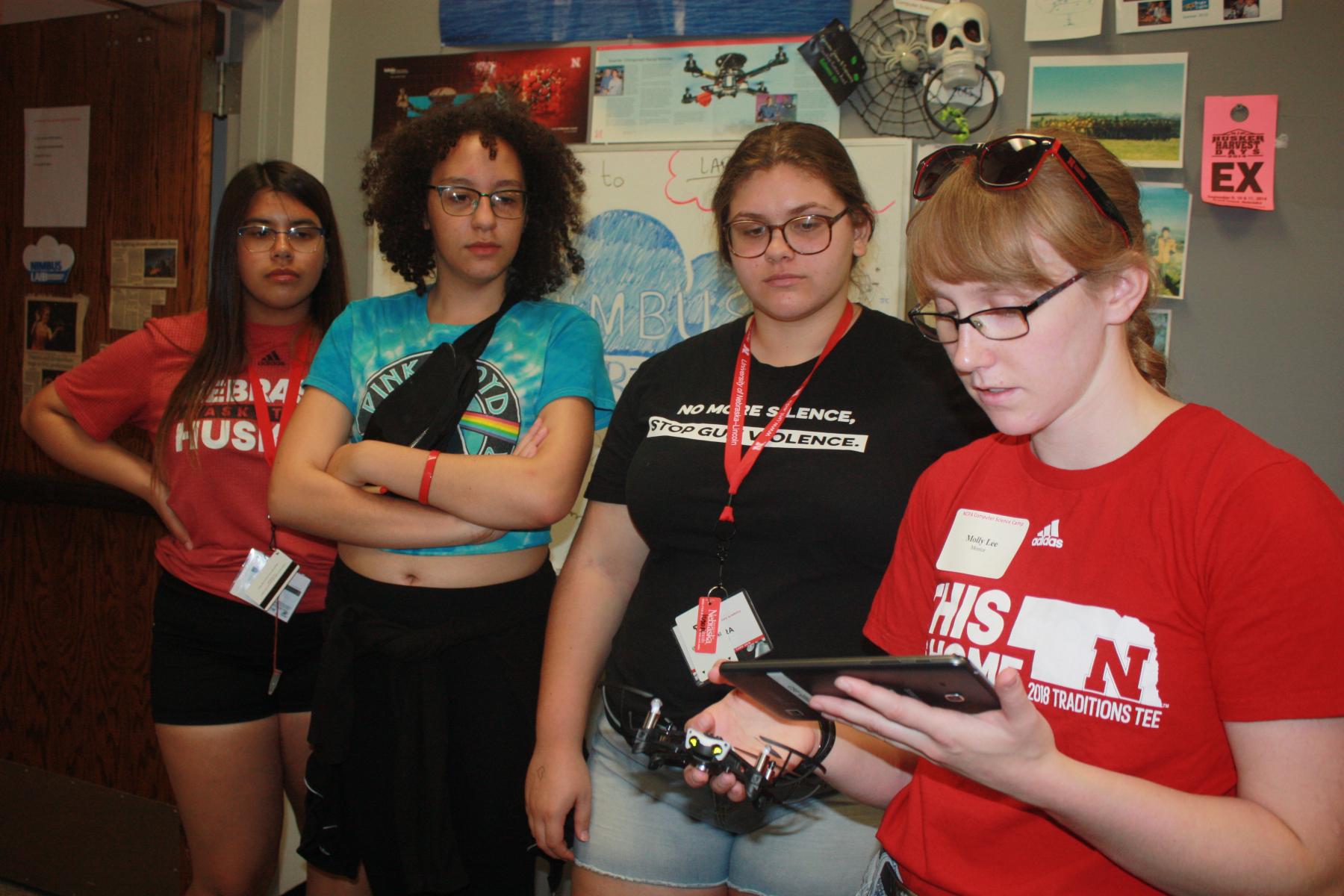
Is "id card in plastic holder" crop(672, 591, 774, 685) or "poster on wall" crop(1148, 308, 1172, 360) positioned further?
"poster on wall" crop(1148, 308, 1172, 360)

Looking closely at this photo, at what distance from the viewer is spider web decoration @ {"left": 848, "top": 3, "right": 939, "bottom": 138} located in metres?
2.17

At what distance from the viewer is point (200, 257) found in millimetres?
2807

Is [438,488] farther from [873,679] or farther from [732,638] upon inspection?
[873,679]

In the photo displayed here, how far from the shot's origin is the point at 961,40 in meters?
2.07

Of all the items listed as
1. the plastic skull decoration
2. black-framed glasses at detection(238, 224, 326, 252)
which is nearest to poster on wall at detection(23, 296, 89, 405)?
black-framed glasses at detection(238, 224, 326, 252)

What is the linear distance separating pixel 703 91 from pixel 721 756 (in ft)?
5.77

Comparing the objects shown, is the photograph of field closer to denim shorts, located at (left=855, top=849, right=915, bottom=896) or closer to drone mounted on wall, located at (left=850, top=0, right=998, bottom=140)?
drone mounted on wall, located at (left=850, top=0, right=998, bottom=140)

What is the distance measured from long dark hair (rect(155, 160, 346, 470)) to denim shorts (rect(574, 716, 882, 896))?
124cm

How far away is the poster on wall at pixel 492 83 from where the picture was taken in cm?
250

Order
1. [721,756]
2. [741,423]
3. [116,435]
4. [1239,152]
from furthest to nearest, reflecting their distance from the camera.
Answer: [116,435], [1239,152], [741,423], [721,756]

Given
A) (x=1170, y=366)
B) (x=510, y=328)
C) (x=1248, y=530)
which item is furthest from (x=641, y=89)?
(x=1248, y=530)

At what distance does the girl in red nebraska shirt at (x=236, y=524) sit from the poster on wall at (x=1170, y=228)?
1.82 metres

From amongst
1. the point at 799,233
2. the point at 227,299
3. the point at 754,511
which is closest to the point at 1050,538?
the point at 754,511

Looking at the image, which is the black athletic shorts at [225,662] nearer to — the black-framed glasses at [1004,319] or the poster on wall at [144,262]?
the poster on wall at [144,262]
